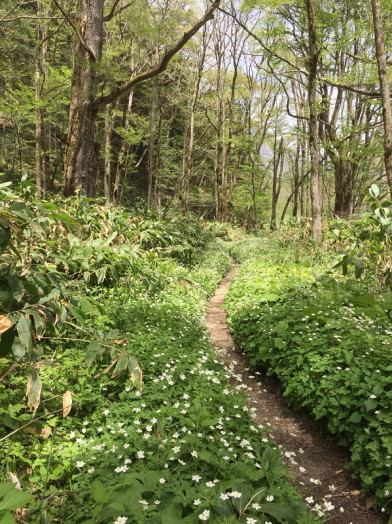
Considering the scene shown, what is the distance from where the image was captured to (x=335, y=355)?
139 inches

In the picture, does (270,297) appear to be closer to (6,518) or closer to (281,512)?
(281,512)

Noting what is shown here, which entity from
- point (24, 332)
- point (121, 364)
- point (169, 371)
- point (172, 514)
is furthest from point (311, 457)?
point (24, 332)

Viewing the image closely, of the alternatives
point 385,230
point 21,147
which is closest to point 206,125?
point 21,147

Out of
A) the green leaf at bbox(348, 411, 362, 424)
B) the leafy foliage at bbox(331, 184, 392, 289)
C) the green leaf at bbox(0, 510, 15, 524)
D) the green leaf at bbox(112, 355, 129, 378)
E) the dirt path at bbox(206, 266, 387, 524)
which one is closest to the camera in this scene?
the green leaf at bbox(0, 510, 15, 524)

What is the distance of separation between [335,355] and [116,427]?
96.7 inches

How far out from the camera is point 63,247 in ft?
15.1

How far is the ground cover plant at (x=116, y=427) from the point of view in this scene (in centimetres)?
170

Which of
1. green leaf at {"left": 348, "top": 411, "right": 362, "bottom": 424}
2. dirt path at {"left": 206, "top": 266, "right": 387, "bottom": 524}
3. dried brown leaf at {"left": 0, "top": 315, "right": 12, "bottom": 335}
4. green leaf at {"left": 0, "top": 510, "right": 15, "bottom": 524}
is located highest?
dried brown leaf at {"left": 0, "top": 315, "right": 12, "bottom": 335}

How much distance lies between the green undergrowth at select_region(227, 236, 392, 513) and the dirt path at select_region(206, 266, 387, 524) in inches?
4.9

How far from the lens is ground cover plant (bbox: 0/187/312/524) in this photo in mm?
1702

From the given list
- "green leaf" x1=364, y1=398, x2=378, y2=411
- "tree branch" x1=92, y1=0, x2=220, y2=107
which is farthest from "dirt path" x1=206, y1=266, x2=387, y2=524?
"tree branch" x1=92, y1=0, x2=220, y2=107

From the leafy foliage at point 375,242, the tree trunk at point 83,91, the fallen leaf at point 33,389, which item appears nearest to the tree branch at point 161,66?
the tree trunk at point 83,91

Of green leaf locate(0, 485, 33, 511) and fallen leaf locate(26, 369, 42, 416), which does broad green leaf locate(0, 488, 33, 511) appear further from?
fallen leaf locate(26, 369, 42, 416)

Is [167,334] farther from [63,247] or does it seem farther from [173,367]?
[63,247]
